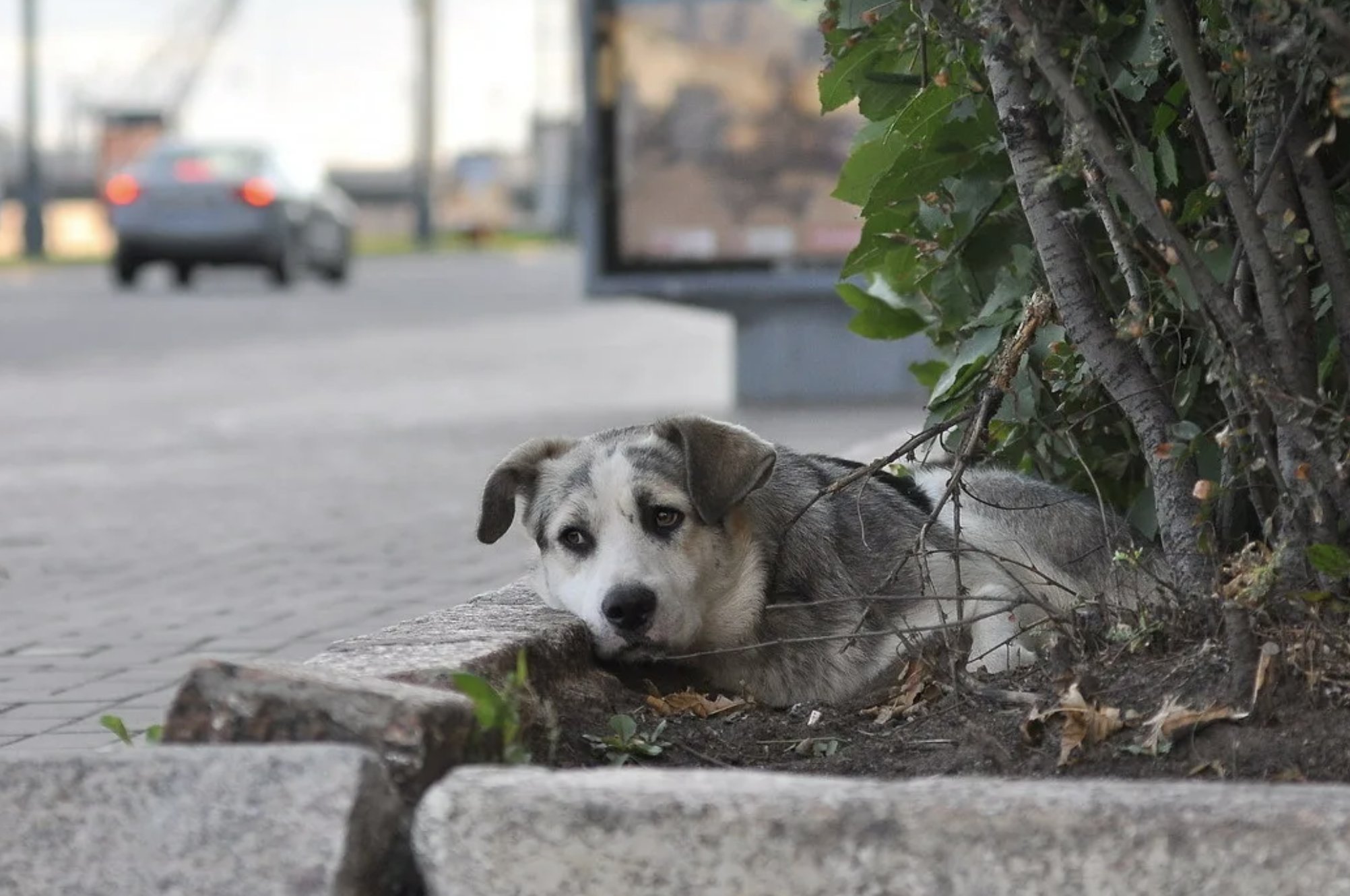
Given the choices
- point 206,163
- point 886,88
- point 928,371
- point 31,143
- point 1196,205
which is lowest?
point 928,371

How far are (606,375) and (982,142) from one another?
11.6 meters

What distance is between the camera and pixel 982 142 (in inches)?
176

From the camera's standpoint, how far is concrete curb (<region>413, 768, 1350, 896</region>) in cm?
269

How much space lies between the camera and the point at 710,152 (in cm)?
1363

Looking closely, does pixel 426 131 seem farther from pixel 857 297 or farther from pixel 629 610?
pixel 629 610

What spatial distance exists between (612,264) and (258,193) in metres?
16.6

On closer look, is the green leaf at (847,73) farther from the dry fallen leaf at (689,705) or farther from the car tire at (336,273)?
the car tire at (336,273)

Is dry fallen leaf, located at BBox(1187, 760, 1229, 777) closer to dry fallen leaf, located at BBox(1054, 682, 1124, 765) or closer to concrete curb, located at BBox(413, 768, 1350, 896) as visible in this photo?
dry fallen leaf, located at BBox(1054, 682, 1124, 765)

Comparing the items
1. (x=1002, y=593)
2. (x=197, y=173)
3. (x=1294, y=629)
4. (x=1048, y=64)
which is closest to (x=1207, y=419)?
(x=1002, y=593)

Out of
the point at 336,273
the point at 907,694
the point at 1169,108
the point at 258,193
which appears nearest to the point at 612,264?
the point at 907,694

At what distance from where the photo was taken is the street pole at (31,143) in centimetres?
4000

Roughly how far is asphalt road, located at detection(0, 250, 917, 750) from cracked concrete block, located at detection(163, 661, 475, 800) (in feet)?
5.41

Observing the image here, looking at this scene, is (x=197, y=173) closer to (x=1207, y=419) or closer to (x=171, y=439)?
(x=171, y=439)

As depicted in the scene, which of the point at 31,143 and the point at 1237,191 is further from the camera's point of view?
the point at 31,143
